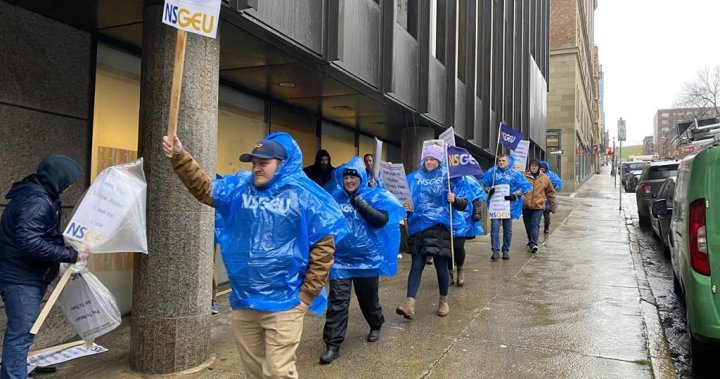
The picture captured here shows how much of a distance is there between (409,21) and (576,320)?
6.35m

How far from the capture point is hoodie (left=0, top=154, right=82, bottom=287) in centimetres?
330

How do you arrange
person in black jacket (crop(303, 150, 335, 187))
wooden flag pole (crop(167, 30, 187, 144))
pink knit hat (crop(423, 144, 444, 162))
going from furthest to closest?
1. person in black jacket (crop(303, 150, 335, 187))
2. pink knit hat (crop(423, 144, 444, 162))
3. wooden flag pole (crop(167, 30, 187, 144))

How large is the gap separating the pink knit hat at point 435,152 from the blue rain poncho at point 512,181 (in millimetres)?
4034

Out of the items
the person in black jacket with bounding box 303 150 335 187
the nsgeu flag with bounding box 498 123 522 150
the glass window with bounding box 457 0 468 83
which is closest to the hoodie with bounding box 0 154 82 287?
the person in black jacket with bounding box 303 150 335 187

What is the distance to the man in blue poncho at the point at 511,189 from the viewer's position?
9.50 m

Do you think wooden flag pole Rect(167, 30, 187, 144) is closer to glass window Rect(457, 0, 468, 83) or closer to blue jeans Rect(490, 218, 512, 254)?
blue jeans Rect(490, 218, 512, 254)

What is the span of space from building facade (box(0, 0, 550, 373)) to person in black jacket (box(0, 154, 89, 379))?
822 mm

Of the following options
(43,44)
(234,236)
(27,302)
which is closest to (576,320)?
(234,236)

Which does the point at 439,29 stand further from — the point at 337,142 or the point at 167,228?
the point at 167,228

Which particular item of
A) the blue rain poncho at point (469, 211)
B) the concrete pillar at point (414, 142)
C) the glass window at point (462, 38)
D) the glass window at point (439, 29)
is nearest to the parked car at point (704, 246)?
the blue rain poncho at point (469, 211)

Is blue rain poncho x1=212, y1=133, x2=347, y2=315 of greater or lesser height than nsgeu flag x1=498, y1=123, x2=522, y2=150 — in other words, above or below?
below

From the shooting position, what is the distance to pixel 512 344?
197 inches

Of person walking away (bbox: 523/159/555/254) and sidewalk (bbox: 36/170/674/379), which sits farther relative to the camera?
person walking away (bbox: 523/159/555/254)

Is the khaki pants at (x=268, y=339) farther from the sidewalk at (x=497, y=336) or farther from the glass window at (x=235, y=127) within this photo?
the glass window at (x=235, y=127)
